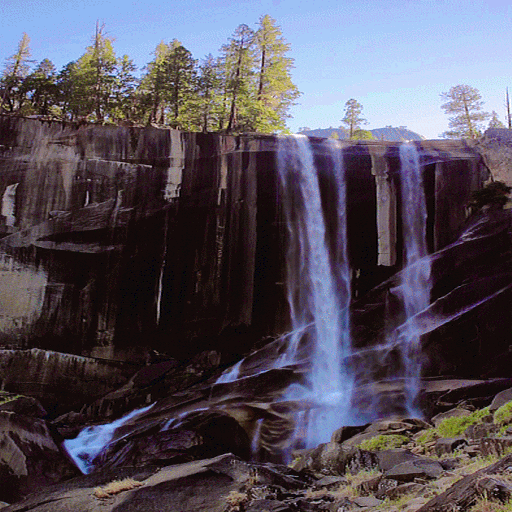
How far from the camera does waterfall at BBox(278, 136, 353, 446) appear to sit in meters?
23.3

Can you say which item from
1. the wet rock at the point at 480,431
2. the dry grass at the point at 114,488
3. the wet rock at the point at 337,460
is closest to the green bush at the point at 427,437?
the wet rock at the point at 480,431

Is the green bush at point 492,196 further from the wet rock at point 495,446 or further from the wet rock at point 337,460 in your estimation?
the wet rock at point 495,446

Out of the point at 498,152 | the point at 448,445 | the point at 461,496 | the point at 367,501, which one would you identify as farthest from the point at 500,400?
the point at 498,152

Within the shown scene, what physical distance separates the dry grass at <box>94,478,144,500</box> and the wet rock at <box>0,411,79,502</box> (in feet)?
15.3

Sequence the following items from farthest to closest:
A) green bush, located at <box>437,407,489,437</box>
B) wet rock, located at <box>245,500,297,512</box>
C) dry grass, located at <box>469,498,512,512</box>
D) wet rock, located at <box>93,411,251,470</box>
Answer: wet rock, located at <box>93,411,251,470</box> < green bush, located at <box>437,407,489,437</box> < wet rock, located at <box>245,500,297,512</box> < dry grass, located at <box>469,498,512,512</box>

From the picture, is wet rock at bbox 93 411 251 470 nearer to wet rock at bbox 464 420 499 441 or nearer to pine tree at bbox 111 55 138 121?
wet rock at bbox 464 420 499 441

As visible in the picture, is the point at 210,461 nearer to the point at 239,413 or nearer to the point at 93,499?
the point at 93,499

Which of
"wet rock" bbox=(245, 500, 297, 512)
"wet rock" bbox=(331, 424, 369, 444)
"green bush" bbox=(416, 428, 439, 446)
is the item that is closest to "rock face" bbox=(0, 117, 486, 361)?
"wet rock" bbox=(331, 424, 369, 444)

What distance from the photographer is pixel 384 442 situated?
15836 millimetres

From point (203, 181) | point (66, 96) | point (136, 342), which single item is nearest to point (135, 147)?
point (203, 181)

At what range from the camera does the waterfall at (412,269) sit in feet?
73.7

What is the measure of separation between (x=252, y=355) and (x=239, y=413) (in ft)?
13.0

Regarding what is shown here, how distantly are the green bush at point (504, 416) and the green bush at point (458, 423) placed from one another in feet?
4.98

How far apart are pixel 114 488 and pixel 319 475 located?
5.24 m
